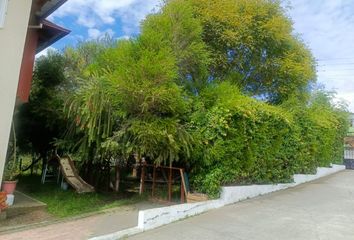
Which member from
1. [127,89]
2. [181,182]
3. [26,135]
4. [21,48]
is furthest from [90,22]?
[181,182]

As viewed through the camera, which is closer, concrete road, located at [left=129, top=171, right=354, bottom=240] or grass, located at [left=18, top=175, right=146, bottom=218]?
concrete road, located at [left=129, top=171, right=354, bottom=240]

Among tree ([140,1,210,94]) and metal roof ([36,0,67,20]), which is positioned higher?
metal roof ([36,0,67,20])

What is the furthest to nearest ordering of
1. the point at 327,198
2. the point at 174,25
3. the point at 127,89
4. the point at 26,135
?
the point at 26,135 → the point at 327,198 → the point at 174,25 → the point at 127,89

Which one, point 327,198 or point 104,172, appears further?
point 104,172

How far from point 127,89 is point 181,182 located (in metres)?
3.67

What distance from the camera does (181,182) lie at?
1141cm

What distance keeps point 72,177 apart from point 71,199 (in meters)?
2.15

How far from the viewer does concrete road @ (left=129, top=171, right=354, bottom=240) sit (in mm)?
8125

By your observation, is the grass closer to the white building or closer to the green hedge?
the white building

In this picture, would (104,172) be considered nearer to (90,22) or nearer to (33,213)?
(33,213)

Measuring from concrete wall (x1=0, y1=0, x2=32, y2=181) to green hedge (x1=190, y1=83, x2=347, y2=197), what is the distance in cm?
A: 548

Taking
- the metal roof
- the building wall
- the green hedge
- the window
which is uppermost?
the metal roof

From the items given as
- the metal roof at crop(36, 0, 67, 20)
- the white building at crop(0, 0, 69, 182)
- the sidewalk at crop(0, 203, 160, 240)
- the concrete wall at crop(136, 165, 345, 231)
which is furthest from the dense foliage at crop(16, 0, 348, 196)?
the metal roof at crop(36, 0, 67, 20)

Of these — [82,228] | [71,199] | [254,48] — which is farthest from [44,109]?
[254,48]
